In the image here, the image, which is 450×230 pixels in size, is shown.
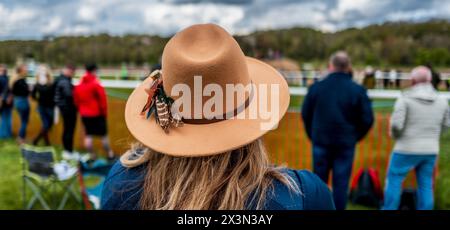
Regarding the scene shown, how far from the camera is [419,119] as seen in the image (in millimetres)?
3855

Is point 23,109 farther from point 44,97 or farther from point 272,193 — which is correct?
point 272,193

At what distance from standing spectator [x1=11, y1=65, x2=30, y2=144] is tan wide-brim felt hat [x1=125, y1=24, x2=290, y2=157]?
6577mm

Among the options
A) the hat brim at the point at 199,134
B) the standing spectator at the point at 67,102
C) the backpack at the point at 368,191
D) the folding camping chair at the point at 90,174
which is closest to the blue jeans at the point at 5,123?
the standing spectator at the point at 67,102

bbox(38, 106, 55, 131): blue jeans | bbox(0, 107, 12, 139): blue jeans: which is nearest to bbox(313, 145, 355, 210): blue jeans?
bbox(38, 106, 55, 131): blue jeans

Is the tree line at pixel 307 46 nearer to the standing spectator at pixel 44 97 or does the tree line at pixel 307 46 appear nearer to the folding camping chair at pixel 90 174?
the standing spectator at pixel 44 97

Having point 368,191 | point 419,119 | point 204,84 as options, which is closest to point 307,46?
point 368,191

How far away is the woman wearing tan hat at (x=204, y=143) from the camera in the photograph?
126 centimetres

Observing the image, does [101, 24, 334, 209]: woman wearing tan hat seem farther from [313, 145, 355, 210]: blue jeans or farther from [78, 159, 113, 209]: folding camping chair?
[78, 159, 113, 209]: folding camping chair

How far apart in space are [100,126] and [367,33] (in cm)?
2469

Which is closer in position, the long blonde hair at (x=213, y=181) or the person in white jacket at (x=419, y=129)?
the long blonde hair at (x=213, y=181)

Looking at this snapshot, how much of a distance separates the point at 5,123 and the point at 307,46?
922 inches

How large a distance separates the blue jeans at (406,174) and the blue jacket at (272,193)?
2.94 metres

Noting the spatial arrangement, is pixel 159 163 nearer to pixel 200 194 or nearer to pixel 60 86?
pixel 200 194

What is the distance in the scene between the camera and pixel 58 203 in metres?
4.50
